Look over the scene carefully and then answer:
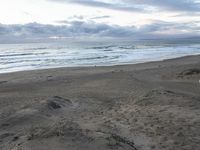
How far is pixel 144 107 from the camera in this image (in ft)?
43.7

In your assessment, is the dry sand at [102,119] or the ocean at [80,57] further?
the ocean at [80,57]

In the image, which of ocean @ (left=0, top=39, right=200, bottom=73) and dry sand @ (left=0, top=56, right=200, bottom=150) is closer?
dry sand @ (left=0, top=56, right=200, bottom=150)

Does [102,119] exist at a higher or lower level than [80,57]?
higher

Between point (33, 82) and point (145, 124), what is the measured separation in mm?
13326

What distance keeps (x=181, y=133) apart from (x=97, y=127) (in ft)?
7.52

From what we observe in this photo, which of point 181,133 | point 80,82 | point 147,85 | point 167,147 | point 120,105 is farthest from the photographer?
point 80,82

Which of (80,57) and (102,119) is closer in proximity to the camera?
(102,119)

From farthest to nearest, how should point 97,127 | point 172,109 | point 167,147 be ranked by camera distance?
point 172,109 → point 97,127 → point 167,147

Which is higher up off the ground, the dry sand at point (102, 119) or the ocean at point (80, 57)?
the dry sand at point (102, 119)

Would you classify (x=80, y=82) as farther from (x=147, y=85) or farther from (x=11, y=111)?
(x=11, y=111)

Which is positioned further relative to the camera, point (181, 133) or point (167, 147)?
point (181, 133)

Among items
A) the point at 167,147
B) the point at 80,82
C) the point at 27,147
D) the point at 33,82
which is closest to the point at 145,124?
the point at 167,147

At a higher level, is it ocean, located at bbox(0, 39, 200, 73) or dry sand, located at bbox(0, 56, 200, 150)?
dry sand, located at bbox(0, 56, 200, 150)

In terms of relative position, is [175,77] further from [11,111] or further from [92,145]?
[92,145]
